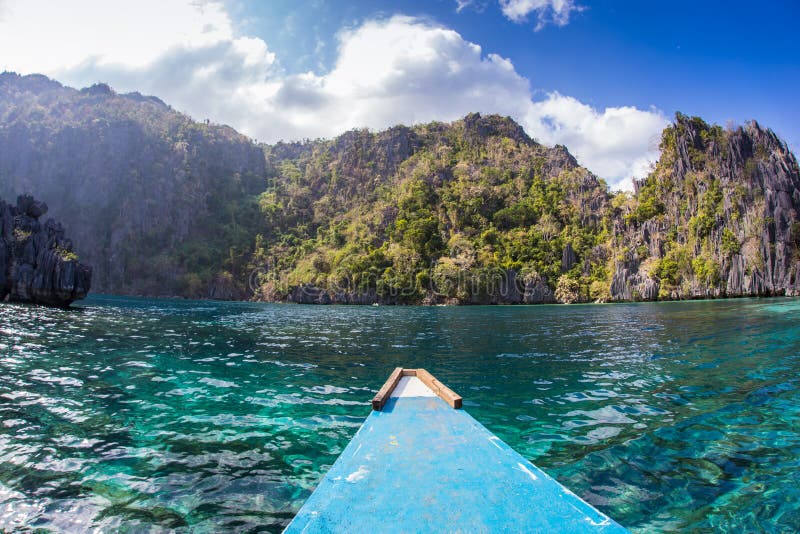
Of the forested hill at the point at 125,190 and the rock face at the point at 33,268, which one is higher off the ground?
the forested hill at the point at 125,190

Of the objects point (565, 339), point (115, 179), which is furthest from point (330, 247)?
point (565, 339)

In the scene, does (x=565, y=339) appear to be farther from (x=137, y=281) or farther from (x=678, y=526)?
(x=137, y=281)

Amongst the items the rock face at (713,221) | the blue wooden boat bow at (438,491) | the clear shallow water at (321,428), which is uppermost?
the rock face at (713,221)

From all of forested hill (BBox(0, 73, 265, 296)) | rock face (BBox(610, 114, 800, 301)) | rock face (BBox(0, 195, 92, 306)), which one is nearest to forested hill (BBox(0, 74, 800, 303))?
rock face (BBox(610, 114, 800, 301))

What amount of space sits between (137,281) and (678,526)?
16456cm

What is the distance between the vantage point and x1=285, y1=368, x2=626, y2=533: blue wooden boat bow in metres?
3.22

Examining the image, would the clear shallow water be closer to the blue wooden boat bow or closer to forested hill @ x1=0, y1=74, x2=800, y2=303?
the blue wooden boat bow

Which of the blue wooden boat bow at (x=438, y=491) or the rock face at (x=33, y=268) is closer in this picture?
the blue wooden boat bow at (x=438, y=491)

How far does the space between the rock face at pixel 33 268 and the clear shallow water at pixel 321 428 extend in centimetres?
3523

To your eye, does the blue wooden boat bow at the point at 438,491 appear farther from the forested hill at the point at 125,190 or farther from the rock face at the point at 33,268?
the forested hill at the point at 125,190

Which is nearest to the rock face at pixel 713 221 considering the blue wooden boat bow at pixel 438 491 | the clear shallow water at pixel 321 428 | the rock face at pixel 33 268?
the clear shallow water at pixel 321 428

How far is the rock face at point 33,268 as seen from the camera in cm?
4361

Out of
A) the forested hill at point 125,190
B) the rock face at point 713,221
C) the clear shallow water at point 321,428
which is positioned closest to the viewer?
the clear shallow water at point 321,428

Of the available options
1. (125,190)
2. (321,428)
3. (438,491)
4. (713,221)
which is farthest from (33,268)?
(125,190)
